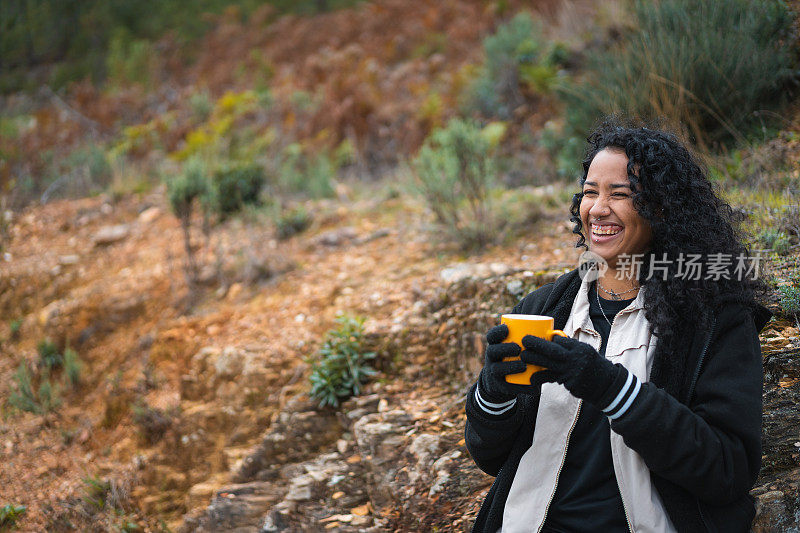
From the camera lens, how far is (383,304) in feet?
14.0

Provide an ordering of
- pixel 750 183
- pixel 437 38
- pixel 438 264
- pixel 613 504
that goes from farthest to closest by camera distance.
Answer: pixel 437 38 < pixel 438 264 < pixel 750 183 < pixel 613 504

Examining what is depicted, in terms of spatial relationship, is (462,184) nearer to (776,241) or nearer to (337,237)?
(337,237)

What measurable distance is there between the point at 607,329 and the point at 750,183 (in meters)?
2.53

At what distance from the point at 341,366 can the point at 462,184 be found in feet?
5.88

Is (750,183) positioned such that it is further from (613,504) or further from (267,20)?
(267,20)

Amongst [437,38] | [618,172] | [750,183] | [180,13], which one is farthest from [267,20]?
[618,172]

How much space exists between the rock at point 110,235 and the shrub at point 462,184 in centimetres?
374

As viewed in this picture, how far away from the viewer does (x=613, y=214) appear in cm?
196

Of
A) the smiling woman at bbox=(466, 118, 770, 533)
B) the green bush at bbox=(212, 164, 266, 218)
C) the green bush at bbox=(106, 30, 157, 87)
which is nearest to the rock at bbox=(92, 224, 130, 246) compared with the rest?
the green bush at bbox=(212, 164, 266, 218)

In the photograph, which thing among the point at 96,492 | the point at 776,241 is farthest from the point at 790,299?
the point at 96,492

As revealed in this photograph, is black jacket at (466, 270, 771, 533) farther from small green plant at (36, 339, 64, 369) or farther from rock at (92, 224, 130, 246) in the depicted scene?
rock at (92, 224, 130, 246)

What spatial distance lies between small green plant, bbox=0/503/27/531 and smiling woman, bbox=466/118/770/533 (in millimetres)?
3539


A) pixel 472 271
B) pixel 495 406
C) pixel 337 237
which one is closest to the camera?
pixel 495 406

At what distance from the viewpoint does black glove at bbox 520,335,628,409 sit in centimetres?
160
